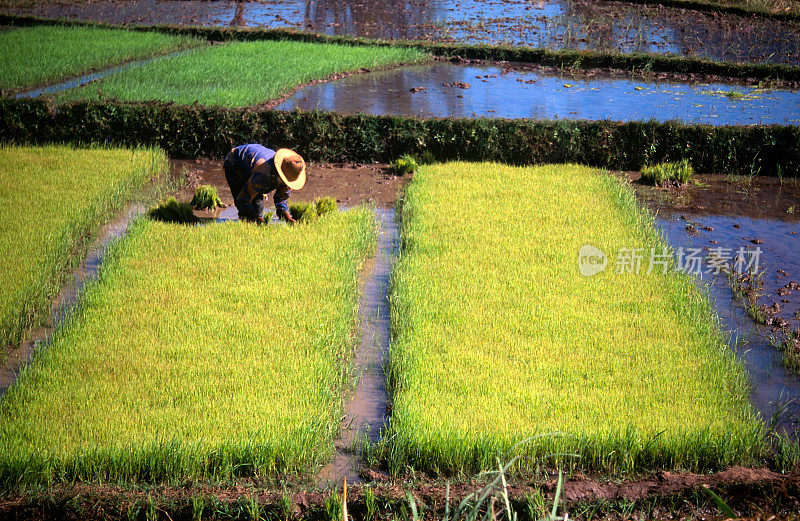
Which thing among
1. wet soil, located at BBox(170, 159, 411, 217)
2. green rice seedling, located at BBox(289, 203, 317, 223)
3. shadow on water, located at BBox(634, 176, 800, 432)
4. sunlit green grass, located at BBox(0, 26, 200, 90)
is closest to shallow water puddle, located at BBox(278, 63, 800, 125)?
wet soil, located at BBox(170, 159, 411, 217)

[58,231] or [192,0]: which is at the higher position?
[192,0]

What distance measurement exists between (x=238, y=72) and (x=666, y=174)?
26.6ft

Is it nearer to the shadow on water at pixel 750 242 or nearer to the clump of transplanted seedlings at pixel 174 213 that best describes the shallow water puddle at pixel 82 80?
the clump of transplanted seedlings at pixel 174 213

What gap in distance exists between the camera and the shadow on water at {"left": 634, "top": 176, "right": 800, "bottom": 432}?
17.5 feet

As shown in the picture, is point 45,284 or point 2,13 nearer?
point 45,284

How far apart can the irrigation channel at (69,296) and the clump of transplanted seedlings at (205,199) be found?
61 cm

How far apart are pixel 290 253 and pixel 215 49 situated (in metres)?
10.6

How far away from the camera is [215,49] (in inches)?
635

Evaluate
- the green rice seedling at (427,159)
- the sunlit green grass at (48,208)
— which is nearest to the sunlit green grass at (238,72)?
the sunlit green grass at (48,208)

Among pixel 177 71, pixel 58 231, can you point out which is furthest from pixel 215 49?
pixel 58 231

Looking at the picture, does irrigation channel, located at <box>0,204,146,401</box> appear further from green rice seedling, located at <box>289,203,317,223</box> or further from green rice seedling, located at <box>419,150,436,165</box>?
green rice seedling, located at <box>419,150,436,165</box>

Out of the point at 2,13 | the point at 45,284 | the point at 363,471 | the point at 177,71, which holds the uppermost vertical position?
the point at 2,13

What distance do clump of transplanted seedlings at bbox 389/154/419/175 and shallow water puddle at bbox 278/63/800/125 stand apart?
6.98 feet

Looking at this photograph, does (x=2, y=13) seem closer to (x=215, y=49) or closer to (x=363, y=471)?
(x=215, y=49)
